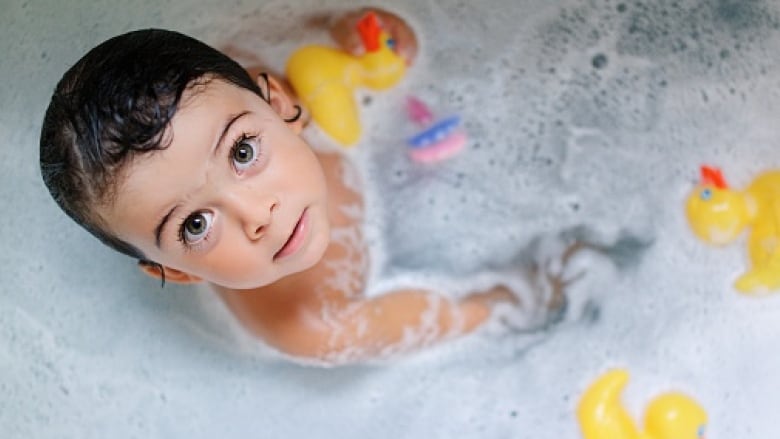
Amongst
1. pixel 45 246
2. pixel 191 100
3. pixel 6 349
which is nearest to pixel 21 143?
pixel 45 246

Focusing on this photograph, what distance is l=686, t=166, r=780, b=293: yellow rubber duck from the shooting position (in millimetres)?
1059

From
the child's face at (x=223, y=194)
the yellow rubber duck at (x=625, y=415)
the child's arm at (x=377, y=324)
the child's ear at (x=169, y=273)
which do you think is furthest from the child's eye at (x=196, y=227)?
the yellow rubber duck at (x=625, y=415)

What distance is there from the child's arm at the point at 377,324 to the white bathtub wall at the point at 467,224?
29mm

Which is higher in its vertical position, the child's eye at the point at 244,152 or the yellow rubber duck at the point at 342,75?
the child's eye at the point at 244,152

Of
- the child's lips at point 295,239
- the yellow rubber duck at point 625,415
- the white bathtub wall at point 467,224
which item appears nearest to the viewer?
the child's lips at point 295,239

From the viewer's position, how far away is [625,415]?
1054 millimetres

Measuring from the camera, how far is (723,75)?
1.16m

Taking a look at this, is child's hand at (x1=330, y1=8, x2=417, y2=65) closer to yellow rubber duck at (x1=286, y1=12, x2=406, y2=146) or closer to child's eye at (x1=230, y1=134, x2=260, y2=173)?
yellow rubber duck at (x1=286, y1=12, x2=406, y2=146)

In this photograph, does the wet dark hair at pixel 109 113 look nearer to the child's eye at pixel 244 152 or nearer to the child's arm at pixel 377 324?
the child's eye at pixel 244 152

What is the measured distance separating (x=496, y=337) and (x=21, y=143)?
24.9 inches

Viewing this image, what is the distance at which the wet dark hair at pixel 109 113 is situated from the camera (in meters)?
0.78

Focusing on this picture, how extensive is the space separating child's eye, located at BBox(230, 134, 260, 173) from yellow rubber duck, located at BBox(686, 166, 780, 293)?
535mm

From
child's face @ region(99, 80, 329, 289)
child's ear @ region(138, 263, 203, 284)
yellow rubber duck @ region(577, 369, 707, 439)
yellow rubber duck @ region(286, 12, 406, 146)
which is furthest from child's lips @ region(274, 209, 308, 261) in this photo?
yellow rubber duck @ region(577, 369, 707, 439)

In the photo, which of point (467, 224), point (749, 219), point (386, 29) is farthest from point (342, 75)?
point (749, 219)
